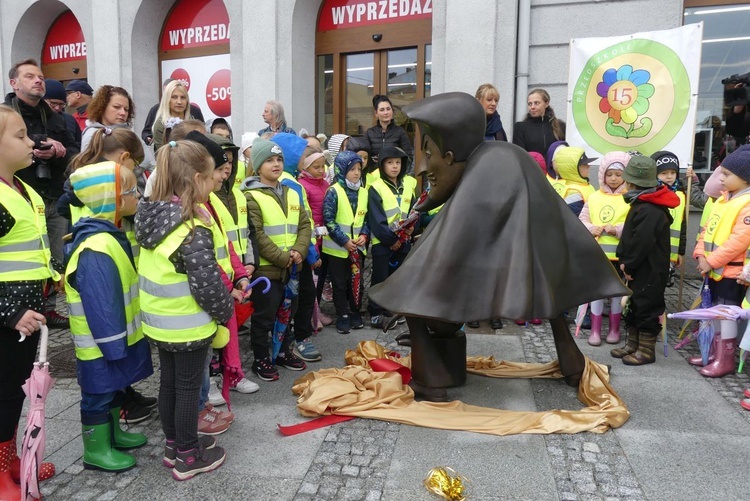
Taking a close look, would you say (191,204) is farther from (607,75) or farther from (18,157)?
(607,75)

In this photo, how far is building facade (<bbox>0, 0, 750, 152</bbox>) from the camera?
7383mm

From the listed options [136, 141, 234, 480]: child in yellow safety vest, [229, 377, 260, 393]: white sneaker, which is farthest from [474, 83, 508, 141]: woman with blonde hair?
[136, 141, 234, 480]: child in yellow safety vest

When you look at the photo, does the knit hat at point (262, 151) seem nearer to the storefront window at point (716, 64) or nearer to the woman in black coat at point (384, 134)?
the woman in black coat at point (384, 134)

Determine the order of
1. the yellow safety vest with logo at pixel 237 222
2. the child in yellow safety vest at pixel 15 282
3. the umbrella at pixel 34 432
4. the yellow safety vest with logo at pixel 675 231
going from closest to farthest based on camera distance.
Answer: the umbrella at pixel 34 432 < the child in yellow safety vest at pixel 15 282 < the yellow safety vest with logo at pixel 237 222 < the yellow safety vest with logo at pixel 675 231

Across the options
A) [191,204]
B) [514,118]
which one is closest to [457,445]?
[191,204]

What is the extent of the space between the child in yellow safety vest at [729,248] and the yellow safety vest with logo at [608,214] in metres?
0.69

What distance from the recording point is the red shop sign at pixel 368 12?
866cm

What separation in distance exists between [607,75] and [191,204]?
4.80m

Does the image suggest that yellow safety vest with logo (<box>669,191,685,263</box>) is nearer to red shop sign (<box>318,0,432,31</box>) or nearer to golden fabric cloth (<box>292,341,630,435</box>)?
golden fabric cloth (<box>292,341,630,435</box>)

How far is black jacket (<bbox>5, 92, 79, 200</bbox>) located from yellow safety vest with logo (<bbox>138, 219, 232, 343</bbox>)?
322 centimetres

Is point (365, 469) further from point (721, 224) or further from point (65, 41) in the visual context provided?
point (65, 41)

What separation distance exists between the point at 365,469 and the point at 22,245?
1905 mm

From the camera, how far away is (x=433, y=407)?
3.51 m

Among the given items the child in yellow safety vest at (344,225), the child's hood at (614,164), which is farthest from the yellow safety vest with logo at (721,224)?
the child in yellow safety vest at (344,225)
